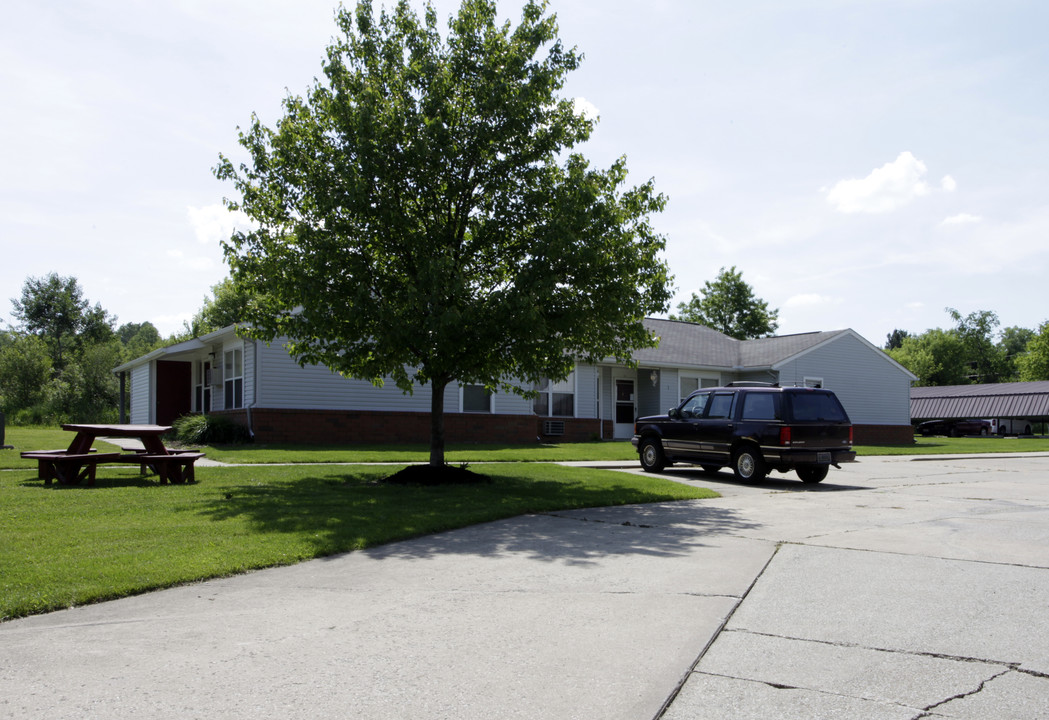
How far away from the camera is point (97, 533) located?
8.06 m

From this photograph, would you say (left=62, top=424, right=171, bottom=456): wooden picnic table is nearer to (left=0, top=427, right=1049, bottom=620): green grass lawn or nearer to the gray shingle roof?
(left=0, top=427, right=1049, bottom=620): green grass lawn

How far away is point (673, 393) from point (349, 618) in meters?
27.3

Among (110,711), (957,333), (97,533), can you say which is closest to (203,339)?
(97,533)

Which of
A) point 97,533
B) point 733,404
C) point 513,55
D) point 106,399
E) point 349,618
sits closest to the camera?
point 349,618

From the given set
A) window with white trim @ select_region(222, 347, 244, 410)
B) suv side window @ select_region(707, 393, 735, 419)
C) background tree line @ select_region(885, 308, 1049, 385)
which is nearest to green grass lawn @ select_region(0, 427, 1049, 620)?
suv side window @ select_region(707, 393, 735, 419)

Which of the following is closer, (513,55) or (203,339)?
(513,55)

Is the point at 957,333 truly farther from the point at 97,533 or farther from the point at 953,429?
the point at 97,533

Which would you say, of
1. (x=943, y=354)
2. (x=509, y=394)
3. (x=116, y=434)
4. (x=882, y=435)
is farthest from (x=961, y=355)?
(x=116, y=434)

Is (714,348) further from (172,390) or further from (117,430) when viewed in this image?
(117,430)

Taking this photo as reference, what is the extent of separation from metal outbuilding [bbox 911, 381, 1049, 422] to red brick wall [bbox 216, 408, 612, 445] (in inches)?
1642

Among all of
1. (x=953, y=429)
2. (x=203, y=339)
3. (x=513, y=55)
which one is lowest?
(x=953, y=429)

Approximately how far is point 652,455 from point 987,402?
48906 millimetres

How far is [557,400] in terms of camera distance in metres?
29.5

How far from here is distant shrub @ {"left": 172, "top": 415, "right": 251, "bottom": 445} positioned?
2172 centimetres
